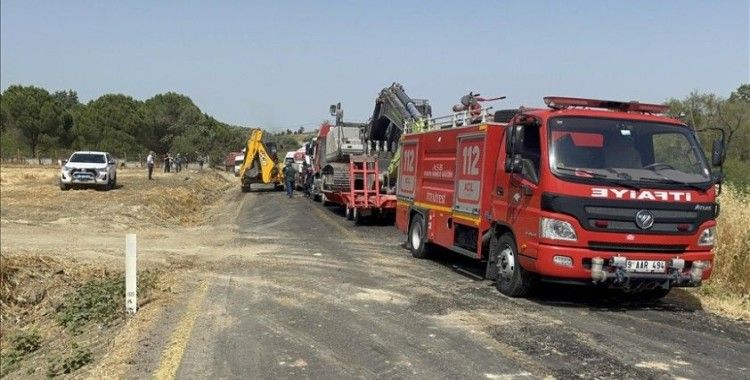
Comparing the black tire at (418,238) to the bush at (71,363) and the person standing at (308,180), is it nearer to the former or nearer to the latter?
the bush at (71,363)

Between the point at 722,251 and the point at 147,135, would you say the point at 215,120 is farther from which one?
the point at 722,251

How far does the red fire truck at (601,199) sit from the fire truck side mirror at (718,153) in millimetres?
17

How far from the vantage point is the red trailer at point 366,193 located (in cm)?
1978

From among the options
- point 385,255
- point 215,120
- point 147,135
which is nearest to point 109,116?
point 147,135

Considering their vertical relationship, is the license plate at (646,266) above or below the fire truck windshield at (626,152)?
below

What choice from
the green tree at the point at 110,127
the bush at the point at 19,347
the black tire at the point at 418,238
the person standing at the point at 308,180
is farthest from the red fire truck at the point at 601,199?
the green tree at the point at 110,127

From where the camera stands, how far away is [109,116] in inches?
3061

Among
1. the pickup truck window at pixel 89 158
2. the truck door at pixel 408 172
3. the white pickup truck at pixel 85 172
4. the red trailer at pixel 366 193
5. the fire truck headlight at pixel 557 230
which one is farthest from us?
the pickup truck window at pixel 89 158

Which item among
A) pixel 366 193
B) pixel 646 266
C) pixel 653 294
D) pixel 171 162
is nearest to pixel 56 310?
pixel 646 266

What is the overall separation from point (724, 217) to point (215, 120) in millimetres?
93906

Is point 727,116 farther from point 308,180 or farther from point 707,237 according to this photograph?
point 707,237

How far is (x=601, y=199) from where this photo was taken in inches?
319

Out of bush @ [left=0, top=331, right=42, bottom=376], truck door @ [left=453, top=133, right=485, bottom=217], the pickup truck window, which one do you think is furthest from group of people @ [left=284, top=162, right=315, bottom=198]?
bush @ [left=0, top=331, right=42, bottom=376]

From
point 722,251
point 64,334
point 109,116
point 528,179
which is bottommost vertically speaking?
point 64,334
